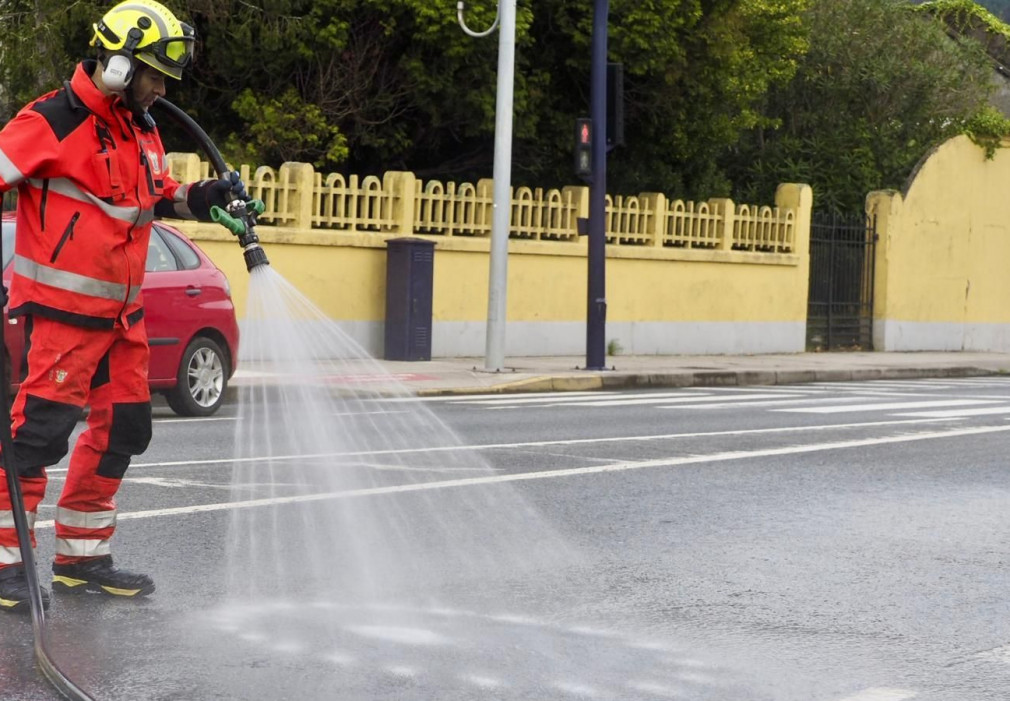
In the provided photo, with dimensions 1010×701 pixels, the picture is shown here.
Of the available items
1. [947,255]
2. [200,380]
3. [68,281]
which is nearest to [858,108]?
[947,255]

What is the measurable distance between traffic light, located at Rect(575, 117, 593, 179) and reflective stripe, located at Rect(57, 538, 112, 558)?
14.4 meters

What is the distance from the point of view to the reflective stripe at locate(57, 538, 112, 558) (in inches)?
227

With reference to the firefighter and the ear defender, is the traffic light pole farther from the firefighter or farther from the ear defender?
the ear defender

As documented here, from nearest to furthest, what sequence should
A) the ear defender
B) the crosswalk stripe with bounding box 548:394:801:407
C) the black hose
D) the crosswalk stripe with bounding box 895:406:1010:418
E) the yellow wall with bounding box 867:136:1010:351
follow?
the black hose, the ear defender, the crosswalk stripe with bounding box 895:406:1010:418, the crosswalk stripe with bounding box 548:394:801:407, the yellow wall with bounding box 867:136:1010:351

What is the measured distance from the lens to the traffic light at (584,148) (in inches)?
777

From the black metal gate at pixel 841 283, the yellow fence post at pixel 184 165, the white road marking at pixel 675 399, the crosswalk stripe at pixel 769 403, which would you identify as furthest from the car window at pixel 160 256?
the black metal gate at pixel 841 283

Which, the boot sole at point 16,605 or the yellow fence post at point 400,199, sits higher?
the yellow fence post at point 400,199

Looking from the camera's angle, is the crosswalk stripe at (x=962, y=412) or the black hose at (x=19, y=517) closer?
the black hose at (x=19, y=517)

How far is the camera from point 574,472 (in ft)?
32.0

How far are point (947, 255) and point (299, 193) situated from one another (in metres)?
14.0

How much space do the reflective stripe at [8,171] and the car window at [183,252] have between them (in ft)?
24.9

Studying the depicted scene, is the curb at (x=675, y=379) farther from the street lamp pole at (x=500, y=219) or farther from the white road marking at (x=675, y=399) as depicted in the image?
the white road marking at (x=675, y=399)

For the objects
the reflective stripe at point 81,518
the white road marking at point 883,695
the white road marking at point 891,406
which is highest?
the reflective stripe at point 81,518

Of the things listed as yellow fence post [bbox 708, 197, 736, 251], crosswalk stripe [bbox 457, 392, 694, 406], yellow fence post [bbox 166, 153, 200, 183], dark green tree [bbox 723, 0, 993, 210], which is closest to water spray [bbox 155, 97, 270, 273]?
crosswalk stripe [bbox 457, 392, 694, 406]
